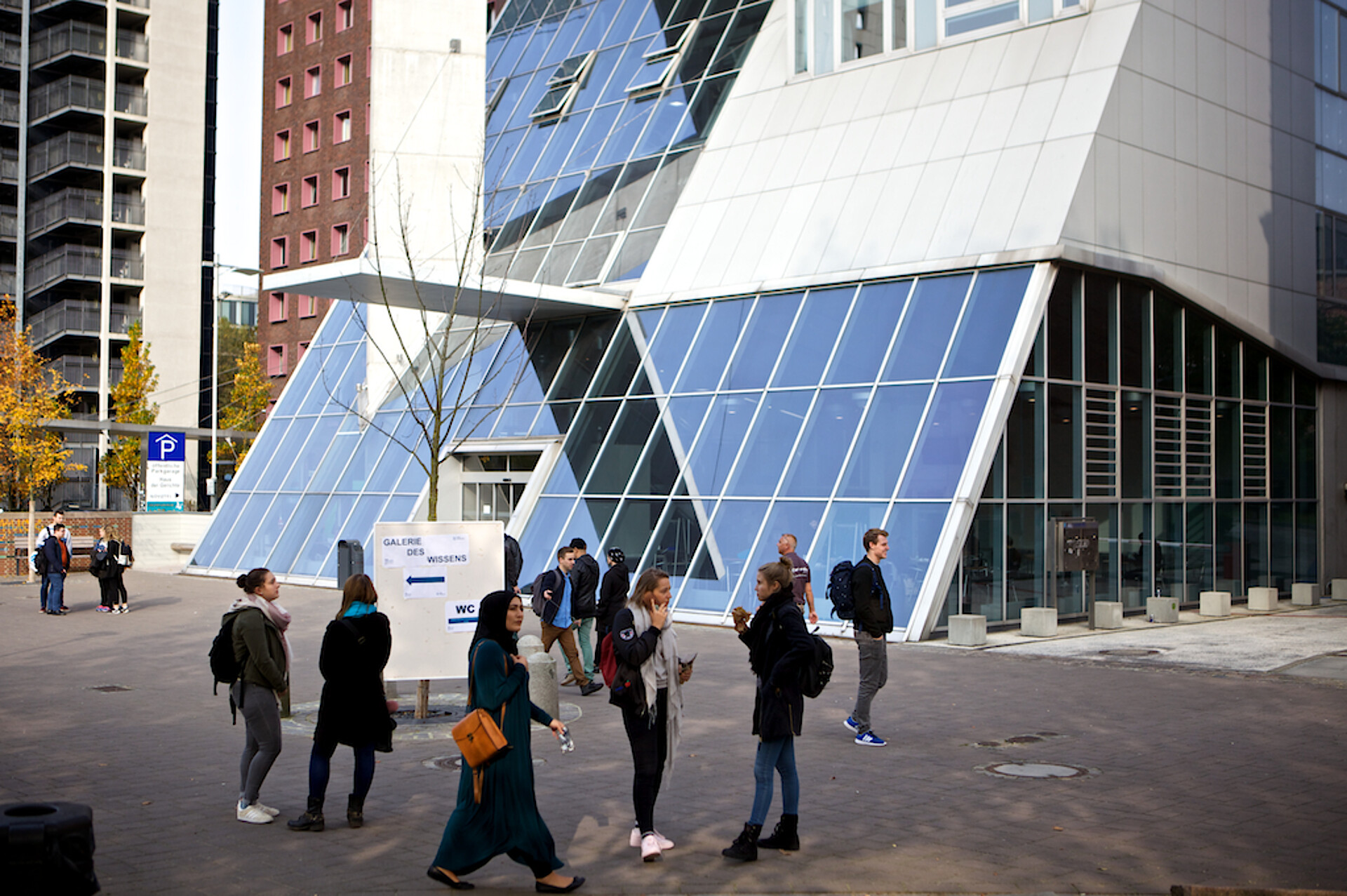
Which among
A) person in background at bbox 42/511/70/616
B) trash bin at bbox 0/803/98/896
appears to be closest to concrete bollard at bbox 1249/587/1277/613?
person in background at bbox 42/511/70/616

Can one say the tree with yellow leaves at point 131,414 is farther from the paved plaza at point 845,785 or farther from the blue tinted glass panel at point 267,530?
the paved plaza at point 845,785

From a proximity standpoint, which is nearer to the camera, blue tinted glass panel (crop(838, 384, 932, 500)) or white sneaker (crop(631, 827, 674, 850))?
white sneaker (crop(631, 827, 674, 850))

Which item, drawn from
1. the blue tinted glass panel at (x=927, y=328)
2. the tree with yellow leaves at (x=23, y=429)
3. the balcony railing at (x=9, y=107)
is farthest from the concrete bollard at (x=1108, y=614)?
the balcony railing at (x=9, y=107)

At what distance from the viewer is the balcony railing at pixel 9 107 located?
207ft

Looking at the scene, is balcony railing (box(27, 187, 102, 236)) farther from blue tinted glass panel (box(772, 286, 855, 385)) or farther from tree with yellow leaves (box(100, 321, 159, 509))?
blue tinted glass panel (box(772, 286, 855, 385))

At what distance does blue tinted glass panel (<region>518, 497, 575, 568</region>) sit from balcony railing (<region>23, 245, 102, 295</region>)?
154 ft

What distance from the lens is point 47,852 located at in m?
4.62

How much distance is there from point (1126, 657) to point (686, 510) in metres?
7.90

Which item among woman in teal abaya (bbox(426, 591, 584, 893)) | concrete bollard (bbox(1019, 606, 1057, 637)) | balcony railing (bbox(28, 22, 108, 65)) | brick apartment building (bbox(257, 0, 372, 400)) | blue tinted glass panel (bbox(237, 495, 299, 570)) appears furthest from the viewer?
balcony railing (bbox(28, 22, 108, 65))

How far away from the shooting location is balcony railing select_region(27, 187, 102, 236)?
206ft

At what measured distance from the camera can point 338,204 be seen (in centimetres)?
5884

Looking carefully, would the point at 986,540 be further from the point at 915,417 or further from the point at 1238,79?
the point at 1238,79

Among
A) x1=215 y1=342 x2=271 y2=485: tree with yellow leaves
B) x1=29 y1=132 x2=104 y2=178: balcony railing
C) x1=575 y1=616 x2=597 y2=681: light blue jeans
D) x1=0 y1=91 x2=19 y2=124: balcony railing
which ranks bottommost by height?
x1=575 y1=616 x2=597 y2=681: light blue jeans

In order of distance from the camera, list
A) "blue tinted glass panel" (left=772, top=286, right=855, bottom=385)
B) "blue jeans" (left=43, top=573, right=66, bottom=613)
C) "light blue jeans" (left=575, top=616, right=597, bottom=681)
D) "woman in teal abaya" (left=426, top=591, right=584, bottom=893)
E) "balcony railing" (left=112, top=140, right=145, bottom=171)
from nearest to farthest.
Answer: "woman in teal abaya" (left=426, top=591, right=584, bottom=893), "light blue jeans" (left=575, top=616, right=597, bottom=681), "blue tinted glass panel" (left=772, top=286, right=855, bottom=385), "blue jeans" (left=43, top=573, right=66, bottom=613), "balcony railing" (left=112, top=140, right=145, bottom=171)
